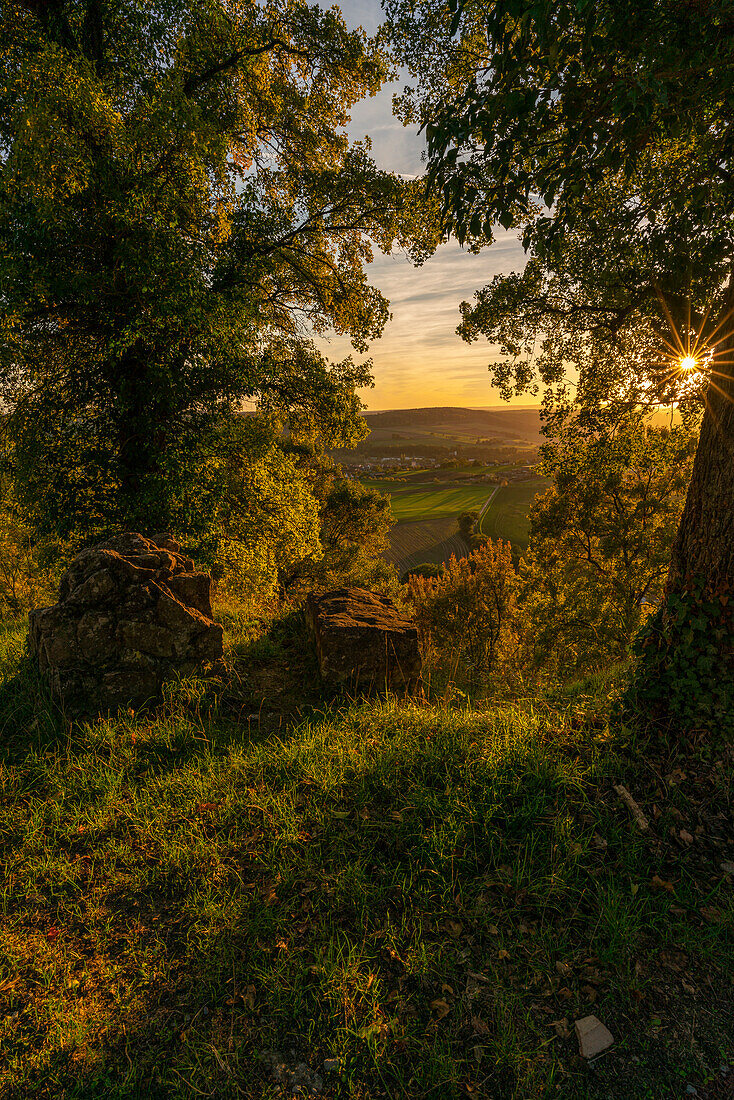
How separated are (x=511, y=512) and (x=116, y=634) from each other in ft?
322

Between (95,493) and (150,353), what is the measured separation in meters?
3.15

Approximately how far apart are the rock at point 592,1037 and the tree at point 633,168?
2955 millimetres

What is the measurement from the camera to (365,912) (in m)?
3.19

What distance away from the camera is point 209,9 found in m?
8.06

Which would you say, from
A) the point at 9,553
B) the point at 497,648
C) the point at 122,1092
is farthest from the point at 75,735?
the point at 497,648

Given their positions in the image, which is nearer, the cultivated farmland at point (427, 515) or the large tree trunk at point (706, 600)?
the large tree trunk at point (706, 600)

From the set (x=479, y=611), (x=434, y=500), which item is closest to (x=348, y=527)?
(x=479, y=611)

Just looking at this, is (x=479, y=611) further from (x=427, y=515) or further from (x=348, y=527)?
(x=427, y=515)

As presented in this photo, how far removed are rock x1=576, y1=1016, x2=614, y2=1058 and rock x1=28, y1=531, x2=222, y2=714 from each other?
5.01 metres

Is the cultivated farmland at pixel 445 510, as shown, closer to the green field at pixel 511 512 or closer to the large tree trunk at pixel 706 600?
the green field at pixel 511 512

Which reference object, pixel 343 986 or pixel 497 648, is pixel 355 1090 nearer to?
pixel 343 986

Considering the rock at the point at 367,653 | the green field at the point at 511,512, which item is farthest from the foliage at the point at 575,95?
the green field at the point at 511,512

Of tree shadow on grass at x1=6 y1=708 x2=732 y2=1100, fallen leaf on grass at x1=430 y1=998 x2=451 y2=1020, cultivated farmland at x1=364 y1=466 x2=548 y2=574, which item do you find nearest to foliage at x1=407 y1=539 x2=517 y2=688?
cultivated farmland at x1=364 y1=466 x2=548 y2=574

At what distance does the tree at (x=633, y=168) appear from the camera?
2.91 meters
